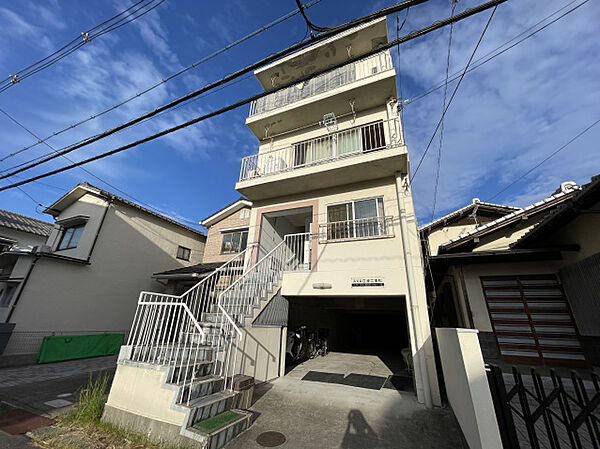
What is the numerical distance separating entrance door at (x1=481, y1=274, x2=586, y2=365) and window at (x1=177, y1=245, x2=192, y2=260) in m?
14.8

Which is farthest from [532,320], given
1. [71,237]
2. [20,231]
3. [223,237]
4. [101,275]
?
[20,231]

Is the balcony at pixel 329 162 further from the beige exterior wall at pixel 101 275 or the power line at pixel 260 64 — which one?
the beige exterior wall at pixel 101 275

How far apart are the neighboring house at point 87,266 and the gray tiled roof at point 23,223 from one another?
90 cm

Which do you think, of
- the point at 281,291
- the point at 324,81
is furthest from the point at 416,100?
the point at 281,291

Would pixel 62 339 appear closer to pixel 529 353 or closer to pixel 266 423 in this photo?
pixel 266 423

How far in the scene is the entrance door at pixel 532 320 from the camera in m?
4.88

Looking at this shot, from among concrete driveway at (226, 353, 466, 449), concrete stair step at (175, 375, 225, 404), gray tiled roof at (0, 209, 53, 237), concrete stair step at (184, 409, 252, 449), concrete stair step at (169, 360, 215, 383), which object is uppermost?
gray tiled roof at (0, 209, 53, 237)

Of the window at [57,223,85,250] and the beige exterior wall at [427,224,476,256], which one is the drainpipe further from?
the window at [57,223,85,250]

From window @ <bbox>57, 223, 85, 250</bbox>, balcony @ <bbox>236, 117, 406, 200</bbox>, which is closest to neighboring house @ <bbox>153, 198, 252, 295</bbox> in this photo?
balcony @ <bbox>236, 117, 406, 200</bbox>

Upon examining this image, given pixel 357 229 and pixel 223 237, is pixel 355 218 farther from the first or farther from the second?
pixel 223 237

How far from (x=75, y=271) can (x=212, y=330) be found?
29.4 feet

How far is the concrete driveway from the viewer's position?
3.34m

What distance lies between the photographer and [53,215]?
13078 mm

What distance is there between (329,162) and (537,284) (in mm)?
5933
